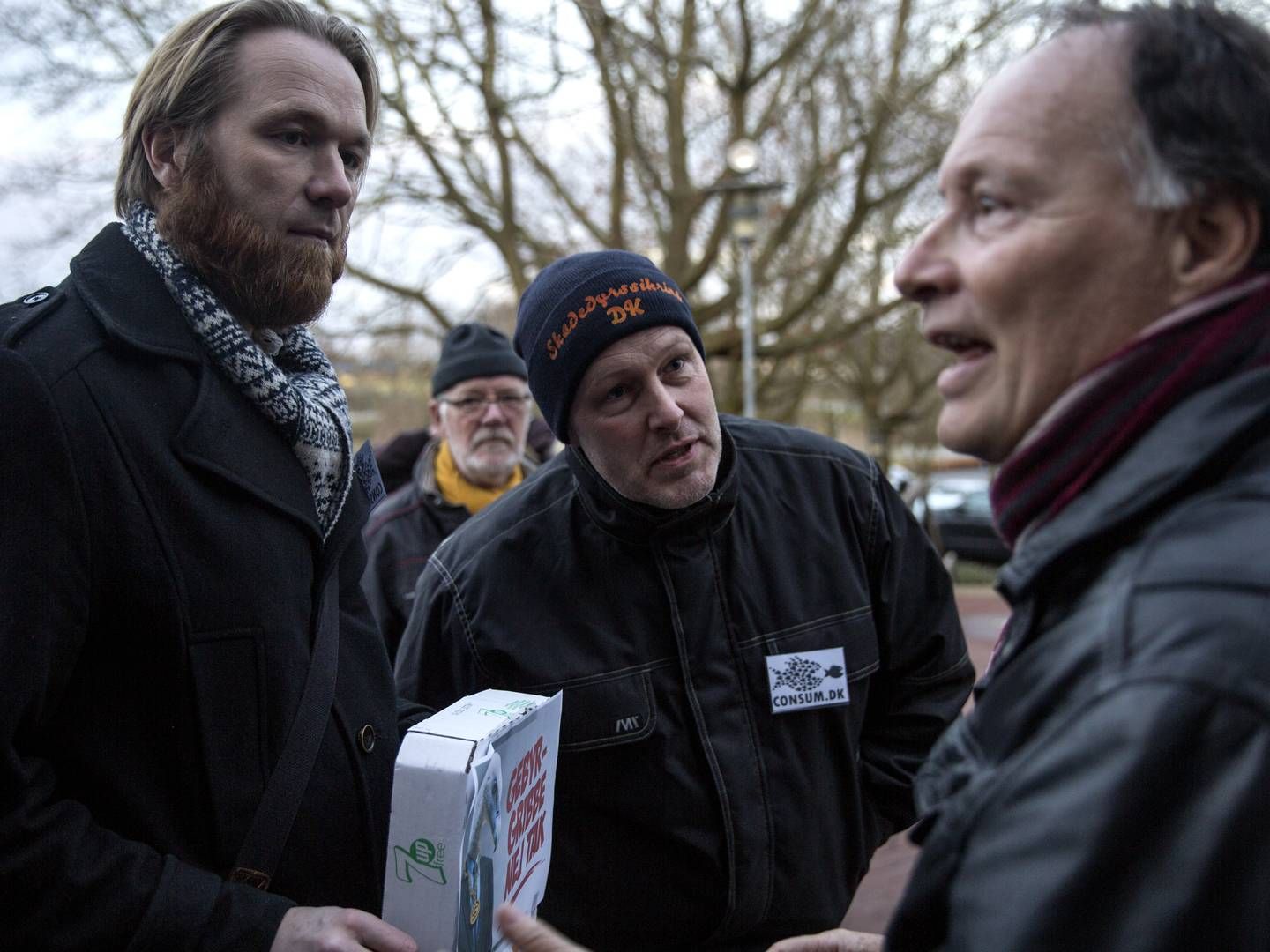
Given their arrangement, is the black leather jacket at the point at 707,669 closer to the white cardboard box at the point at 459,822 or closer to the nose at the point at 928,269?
the white cardboard box at the point at 459,822

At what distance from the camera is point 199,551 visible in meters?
1.52

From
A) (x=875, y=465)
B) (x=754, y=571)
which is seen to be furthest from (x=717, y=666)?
(x=875, y=465)

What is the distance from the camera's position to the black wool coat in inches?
52.8

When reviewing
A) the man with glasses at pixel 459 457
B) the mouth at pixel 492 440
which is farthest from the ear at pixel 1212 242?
the mouth at pixel 492 440

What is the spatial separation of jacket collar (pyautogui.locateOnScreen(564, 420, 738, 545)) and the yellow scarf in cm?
190

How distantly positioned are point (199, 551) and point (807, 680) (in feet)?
4.15

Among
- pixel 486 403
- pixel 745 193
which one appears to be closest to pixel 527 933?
pixel 486 403

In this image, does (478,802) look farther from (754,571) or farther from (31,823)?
(754,571)

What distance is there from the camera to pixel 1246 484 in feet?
3.00

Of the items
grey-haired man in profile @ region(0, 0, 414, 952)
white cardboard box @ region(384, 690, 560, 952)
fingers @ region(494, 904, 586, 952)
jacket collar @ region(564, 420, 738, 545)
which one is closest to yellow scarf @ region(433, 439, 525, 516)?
jacket collar @ region(564, 420, 738, 545)

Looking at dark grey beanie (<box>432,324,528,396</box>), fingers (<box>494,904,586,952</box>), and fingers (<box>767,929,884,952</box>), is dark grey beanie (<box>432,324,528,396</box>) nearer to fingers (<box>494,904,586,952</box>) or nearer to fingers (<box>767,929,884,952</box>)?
fingers (<box>767,929,884,952</box>)

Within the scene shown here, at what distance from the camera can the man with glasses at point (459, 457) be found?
4.14 metres

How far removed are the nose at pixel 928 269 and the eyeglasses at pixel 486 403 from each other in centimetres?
333

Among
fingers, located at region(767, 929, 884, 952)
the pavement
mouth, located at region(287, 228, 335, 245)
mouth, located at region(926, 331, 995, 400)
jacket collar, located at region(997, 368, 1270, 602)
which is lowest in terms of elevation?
the pavement
